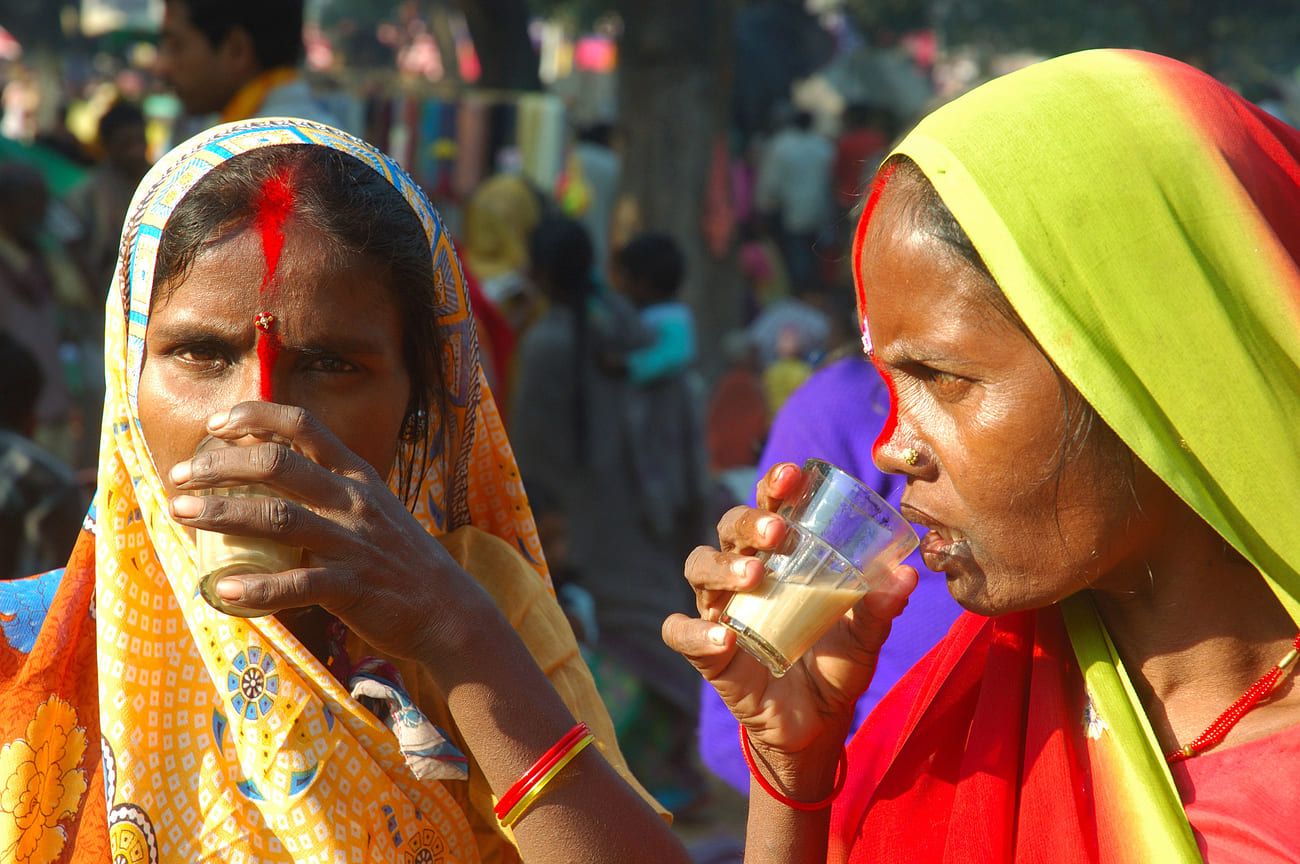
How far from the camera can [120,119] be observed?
10070 millimetres

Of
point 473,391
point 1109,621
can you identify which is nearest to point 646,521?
point 473,391

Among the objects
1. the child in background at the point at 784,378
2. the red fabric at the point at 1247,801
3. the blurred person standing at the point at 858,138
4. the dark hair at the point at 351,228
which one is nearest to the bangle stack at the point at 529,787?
the dark hair at the point at 351,228

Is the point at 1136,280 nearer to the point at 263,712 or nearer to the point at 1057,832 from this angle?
the point at 1057,832

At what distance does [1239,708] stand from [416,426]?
50.0 inches

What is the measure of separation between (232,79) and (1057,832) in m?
4.41

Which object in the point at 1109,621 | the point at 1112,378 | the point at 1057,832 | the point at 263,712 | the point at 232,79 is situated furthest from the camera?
the point at 232,79

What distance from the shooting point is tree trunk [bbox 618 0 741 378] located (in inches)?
497

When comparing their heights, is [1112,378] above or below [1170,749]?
above

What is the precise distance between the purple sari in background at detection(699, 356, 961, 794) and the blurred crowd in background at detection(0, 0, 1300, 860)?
5cm

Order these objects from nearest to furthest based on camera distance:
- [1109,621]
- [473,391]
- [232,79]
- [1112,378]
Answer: [1112,378], [1109,621], [473,391], [232,79]

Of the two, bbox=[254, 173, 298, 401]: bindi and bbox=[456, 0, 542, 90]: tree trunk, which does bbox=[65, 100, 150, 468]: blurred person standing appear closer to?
bbox=[456, 0, 542, 90]: tree trunk

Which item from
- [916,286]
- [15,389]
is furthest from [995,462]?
[15,389]

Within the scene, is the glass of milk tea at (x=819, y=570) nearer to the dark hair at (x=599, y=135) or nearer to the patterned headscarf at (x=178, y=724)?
the patterned headscarf at (x=178, y=724)

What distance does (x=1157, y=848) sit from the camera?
71.7 inches
